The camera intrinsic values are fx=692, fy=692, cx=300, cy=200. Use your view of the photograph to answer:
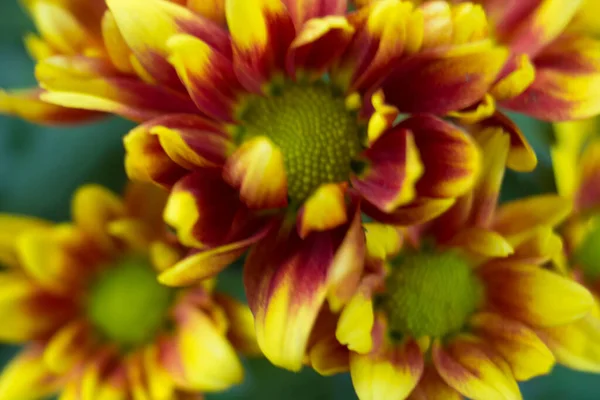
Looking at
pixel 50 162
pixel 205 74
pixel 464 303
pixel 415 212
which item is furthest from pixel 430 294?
pixel 50 162

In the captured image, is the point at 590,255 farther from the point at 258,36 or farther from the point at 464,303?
the point at 258,36

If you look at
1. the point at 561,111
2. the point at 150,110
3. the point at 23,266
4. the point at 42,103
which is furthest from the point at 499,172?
the point at 23,266

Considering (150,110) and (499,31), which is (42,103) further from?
(499,31)

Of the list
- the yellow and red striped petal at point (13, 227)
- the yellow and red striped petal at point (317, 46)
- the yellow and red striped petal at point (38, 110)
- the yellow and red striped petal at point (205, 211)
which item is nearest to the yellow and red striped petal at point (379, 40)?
the yellow and red striped petal at point (317, 46)

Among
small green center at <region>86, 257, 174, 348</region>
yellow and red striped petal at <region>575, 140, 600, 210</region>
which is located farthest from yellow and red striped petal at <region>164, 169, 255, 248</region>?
yellow and red striped petal at <region>575, 140, 600, 210</region>

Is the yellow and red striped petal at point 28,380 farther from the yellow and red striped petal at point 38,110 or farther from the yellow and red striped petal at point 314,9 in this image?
the yellow and red striped petal at point 314,9
